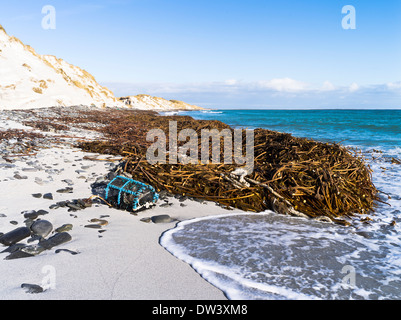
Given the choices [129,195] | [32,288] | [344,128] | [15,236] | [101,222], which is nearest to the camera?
[32,288]

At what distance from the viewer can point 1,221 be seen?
2.43m

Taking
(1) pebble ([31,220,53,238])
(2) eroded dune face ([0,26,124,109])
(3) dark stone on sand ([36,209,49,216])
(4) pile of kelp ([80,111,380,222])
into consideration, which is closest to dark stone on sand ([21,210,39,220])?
(3) dark stone on sand ([36,209,49,216])

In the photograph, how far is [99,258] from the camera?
196cm

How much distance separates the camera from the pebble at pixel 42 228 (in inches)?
87.6

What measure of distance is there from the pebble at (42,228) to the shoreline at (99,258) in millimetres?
46

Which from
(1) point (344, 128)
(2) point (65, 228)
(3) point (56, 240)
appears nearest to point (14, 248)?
(3) point (56, 240)

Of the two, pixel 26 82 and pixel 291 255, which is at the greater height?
pixel 26 82

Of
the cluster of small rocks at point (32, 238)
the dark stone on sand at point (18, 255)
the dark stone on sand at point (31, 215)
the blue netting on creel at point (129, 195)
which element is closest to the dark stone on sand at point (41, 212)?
the dark stone on sand at point (31, 215)

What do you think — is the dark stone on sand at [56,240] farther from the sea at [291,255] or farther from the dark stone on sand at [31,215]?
the sea at [291,255]

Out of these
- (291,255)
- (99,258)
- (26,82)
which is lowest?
(291,255)

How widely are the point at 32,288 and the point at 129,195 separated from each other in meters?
1.54

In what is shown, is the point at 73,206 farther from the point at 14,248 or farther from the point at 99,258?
the point at 99,258
